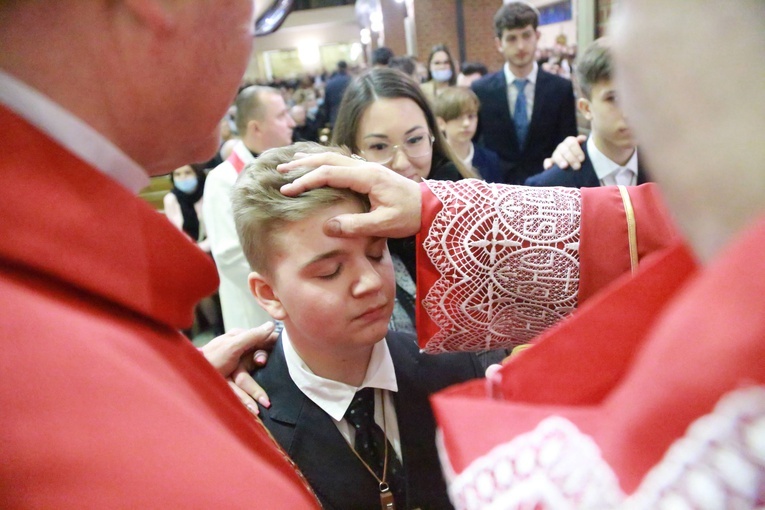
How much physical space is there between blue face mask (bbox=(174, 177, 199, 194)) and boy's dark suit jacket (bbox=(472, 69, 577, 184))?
6.72 ft

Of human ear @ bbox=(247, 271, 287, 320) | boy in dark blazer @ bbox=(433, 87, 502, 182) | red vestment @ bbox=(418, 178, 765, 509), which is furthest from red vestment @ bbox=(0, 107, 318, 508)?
boy in dark blazer @ bbox=(433, 87, 502, 182)

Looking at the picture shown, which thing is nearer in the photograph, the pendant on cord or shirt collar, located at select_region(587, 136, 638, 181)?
the pendant on cord

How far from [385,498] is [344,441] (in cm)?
14

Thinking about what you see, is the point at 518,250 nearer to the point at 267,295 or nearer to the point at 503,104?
the point at 267,295

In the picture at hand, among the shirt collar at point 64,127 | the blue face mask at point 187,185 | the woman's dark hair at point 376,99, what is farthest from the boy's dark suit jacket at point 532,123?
the shirt collar at point 64,127

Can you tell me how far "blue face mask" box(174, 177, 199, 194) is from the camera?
3893 millimetres

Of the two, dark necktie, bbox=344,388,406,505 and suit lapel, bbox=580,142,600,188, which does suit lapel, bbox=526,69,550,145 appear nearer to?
suit lapel, bbox=580,142,600,188

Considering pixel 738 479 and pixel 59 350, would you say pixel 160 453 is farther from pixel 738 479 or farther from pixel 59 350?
pixel 738 479

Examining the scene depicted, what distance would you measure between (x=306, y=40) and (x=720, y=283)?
87.2ft

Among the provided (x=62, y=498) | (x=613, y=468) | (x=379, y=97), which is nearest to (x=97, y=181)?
(x=62, y=498)

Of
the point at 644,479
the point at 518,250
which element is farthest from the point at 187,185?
the point at 644,479

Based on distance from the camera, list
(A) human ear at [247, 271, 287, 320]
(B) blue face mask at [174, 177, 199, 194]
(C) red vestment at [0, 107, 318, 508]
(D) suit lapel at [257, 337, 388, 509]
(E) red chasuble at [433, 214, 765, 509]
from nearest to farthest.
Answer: (E) red chasuble at [433, 214, 765, 509], (C) red vestment at [0, 107, 318, 508], (D) suit lapel at [257, 337, 388, 509], (A) human ear at [247, 271, 287, 320], (B) blue face mask at [174, 177, 199, 194]

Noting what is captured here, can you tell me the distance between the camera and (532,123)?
3.13 meters

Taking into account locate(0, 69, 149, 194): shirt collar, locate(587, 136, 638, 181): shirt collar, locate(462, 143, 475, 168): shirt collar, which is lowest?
locate(462, 143, 475, 168): shirt collar
